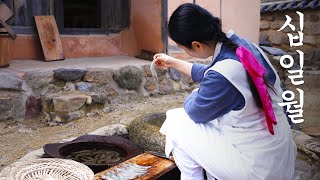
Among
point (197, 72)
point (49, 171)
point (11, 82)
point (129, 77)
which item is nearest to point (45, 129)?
point (11, 82)

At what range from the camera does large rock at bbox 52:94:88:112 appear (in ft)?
13.4

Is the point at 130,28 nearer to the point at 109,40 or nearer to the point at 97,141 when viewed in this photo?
the point at 109,40

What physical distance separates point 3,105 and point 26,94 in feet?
1.04

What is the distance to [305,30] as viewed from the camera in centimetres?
1020

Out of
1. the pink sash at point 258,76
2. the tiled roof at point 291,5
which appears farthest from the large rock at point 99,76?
the tiled roof at point 291,5

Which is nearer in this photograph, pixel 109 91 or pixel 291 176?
pixel 291 176

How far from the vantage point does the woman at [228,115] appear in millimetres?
1958

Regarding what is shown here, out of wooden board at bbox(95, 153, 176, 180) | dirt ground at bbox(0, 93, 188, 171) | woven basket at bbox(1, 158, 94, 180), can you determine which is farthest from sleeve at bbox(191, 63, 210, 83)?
dirt ground at bbox(0, 93, 188, 171)

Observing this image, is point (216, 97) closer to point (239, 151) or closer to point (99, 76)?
point (239, 151)

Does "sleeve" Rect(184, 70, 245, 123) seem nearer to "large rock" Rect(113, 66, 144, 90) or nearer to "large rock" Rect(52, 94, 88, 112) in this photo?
"large rock" Rect(52, 94, 88, 112)

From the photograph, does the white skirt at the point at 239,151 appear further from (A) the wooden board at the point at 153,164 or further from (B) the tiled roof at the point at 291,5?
(B) the tiled roof at the point at 291,5

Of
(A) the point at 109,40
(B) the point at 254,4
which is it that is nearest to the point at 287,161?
(A) the point at 109,40

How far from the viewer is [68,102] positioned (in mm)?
4113

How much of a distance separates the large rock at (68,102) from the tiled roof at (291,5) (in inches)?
310
